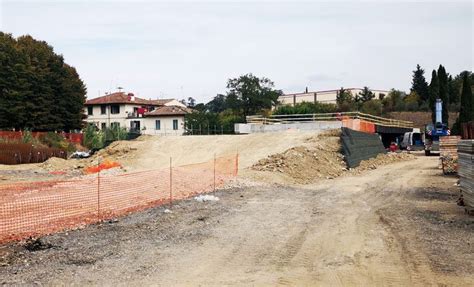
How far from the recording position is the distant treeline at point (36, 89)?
50.7 metres

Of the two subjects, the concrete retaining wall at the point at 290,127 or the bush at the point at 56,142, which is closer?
the concrete retaining wall at the point at 290,127

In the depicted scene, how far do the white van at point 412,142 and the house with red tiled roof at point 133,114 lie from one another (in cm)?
3009

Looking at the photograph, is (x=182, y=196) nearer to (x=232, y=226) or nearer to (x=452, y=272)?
(x=232, y=226)

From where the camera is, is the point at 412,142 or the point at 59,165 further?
the point at 412,142

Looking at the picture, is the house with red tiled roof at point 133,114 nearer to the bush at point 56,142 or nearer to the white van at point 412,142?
the bush at point 56,142

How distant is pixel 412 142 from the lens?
45.0 metres

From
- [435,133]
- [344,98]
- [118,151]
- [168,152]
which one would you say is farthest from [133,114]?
[435,133]

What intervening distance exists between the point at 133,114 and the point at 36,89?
21329 millimetres

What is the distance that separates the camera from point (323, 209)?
45.5 feet

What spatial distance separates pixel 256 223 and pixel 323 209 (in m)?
3.05

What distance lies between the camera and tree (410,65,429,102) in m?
77.9

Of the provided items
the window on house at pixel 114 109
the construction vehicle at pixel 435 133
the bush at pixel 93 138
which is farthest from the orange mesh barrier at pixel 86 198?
the window on house at pixel 114 109

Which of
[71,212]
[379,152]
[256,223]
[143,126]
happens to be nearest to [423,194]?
[256,223]

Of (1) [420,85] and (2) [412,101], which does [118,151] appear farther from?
(1) [420,85]
